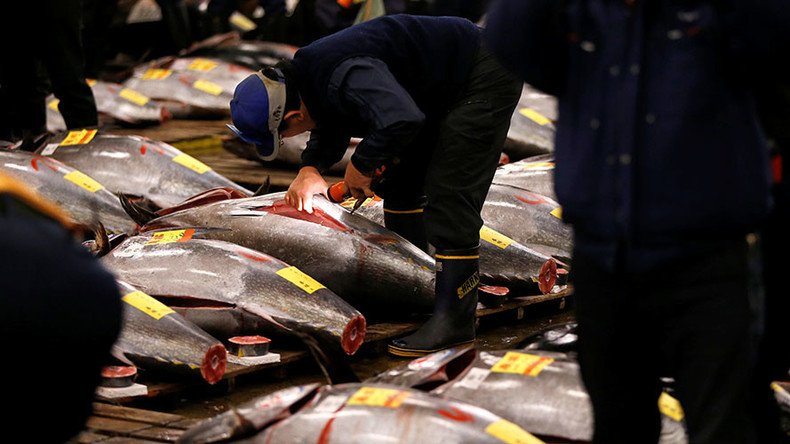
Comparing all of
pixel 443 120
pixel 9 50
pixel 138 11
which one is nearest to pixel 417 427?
pixel 443 120

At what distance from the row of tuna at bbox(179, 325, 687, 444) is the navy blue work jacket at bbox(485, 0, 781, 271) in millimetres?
387

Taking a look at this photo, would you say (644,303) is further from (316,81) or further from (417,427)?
(316,81)

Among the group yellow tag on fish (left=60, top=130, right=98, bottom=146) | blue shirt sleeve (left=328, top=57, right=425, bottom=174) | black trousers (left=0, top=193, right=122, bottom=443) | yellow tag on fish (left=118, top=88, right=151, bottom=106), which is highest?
black trousers (left=0, top=193, right=122, bottom=443)

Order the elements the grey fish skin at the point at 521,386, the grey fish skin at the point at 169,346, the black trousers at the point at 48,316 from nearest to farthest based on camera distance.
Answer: the black trousers at the point at 48,316, the grey fish skin at the point at 521,386, the grey fish skin at the point at 169,346

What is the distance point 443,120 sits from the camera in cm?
431

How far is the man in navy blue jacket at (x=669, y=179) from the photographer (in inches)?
85.4

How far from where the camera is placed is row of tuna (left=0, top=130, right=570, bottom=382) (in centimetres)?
400

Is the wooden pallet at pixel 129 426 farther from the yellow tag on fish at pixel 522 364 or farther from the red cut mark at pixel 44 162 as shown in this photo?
the red cut mark at pixel 44 162

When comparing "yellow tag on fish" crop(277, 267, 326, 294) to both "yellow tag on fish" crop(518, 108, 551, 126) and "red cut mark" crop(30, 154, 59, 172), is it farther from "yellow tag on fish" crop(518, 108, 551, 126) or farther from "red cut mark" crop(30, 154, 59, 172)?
"yellow tag on fish" crop(518, 108, 551, 126)

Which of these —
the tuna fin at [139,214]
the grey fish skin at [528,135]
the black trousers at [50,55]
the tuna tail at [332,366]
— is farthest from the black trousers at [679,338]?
the black trousers at [50,55]

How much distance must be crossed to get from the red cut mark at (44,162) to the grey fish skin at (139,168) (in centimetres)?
42

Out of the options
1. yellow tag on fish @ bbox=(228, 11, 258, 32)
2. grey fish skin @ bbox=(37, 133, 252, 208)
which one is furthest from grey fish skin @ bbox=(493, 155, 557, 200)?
yellow tag on fish @ bbox=(228, 11, 258, 32)

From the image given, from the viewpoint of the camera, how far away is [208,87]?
340 inches

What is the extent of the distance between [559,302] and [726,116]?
2.84 meters
